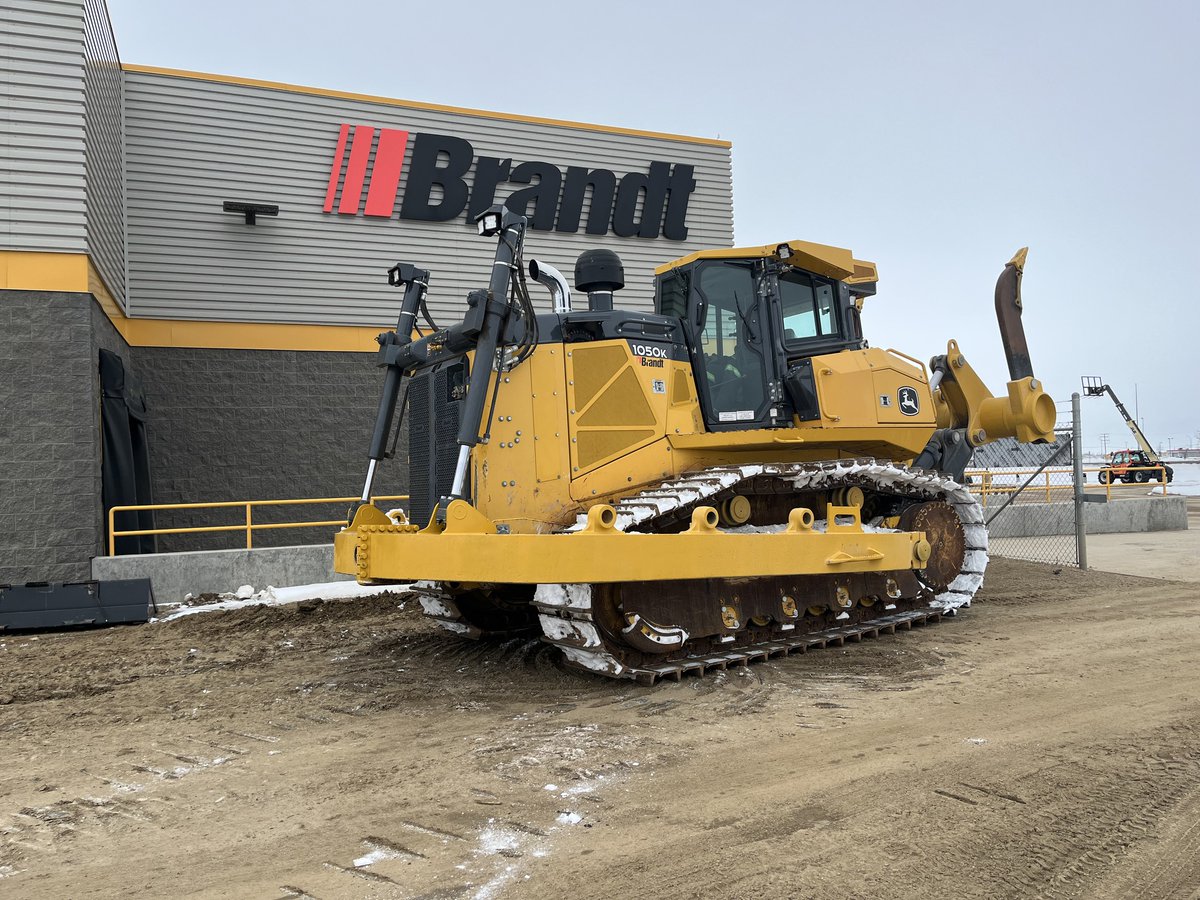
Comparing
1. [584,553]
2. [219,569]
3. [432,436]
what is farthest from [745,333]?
[219,569]

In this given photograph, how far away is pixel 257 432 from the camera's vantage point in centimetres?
1502

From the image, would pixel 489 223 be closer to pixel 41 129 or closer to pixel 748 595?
pixel 748 595

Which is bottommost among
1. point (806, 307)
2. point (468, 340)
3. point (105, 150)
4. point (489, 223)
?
point (468, 340)

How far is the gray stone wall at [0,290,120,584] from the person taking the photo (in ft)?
34.0

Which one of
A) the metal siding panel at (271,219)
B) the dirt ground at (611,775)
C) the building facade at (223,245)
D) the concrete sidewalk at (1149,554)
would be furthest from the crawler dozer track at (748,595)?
the metal siding panel at (271,219)

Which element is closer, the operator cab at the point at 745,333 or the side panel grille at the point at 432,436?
the side panel grille at the point at 432,436

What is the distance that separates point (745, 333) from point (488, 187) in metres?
10.6

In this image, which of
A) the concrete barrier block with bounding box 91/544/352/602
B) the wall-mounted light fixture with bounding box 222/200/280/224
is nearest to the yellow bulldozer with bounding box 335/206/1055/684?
the concrete barrier block with bounding box 91/544/352/602

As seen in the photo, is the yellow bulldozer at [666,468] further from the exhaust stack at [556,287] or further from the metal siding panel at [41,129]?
the metal siding panel at [41,129]

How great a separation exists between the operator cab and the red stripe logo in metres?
9.82

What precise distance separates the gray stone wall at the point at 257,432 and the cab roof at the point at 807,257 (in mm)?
9127

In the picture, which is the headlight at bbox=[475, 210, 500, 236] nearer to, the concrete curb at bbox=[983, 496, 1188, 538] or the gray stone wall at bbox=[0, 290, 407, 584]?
the gray stone wall at bbox=[0, 290, 407, 584]

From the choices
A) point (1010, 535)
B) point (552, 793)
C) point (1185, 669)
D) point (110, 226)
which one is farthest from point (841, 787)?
point (1010, 535)

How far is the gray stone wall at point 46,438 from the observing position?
34.0ft
